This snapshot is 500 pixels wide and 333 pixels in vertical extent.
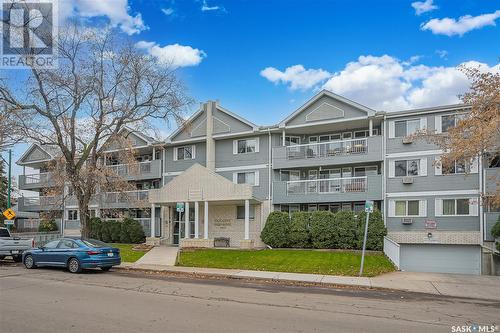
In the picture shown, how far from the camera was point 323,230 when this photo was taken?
85.7 ft

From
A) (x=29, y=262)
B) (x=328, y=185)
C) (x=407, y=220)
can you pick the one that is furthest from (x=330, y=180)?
(x=29, y=262)

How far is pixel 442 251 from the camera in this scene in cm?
2620

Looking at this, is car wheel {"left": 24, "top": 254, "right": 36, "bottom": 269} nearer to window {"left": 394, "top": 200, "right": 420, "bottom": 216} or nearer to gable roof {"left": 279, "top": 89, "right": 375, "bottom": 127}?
gable roof {"left": 279, "top": 89, "right": 375, "bottom": 127}

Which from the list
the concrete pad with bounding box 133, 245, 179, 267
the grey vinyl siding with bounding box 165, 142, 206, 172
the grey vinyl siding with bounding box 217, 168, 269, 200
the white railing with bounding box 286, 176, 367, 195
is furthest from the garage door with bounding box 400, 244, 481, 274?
the grey vinyl siding with bounding box 165, 142, 206, 172

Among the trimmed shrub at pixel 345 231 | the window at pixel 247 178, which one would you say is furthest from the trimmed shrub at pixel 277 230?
the window at pixel 247 178

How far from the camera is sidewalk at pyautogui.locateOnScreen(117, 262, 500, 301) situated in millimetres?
14190

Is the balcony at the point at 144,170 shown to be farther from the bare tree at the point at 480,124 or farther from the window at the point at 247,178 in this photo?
the bare tree at the point at 480,124

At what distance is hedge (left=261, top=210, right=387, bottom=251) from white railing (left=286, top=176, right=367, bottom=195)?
2173 millimetres

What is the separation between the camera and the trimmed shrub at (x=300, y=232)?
26688 mm

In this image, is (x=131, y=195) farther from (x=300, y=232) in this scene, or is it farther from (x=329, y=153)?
(x=329, y=153)

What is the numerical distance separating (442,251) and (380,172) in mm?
6082

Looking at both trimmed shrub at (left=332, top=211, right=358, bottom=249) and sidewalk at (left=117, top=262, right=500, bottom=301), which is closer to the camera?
sidewalk at (left=117, top=262, right=500, bottom=301)

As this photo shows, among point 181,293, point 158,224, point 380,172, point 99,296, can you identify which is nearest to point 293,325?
point 181,293

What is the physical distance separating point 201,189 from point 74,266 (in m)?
12.4
